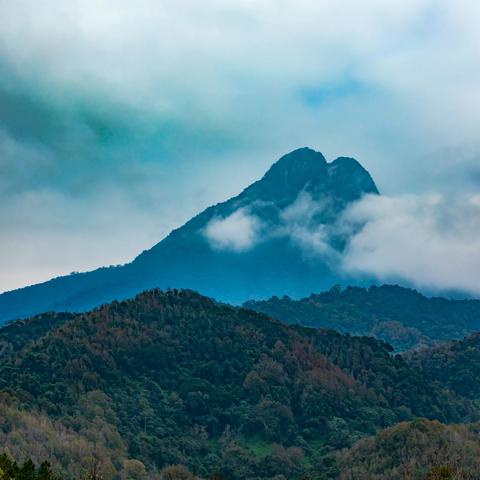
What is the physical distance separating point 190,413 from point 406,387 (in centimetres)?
5114

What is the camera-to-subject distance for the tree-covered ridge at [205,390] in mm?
128125

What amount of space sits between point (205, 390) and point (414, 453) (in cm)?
5544

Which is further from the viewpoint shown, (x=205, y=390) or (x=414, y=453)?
(x=205, y=390)

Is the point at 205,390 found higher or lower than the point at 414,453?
higher

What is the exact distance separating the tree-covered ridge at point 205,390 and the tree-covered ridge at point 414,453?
374 inches

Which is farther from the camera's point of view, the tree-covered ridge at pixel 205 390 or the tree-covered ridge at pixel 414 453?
the tree-covered ridge at pixel 205 390

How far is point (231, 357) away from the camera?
562 feet

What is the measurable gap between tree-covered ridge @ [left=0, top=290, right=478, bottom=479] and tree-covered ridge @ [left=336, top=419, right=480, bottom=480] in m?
9.50

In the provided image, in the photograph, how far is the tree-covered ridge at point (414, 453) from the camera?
345ft

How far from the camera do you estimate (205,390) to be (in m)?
156

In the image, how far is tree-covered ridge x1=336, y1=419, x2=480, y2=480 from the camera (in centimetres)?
10525

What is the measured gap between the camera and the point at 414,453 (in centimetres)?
11031

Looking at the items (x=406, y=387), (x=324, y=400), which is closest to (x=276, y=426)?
(x=324, y=400)

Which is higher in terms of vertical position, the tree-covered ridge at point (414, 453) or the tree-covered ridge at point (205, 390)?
the tree-covered ridge at point (205, 390)
